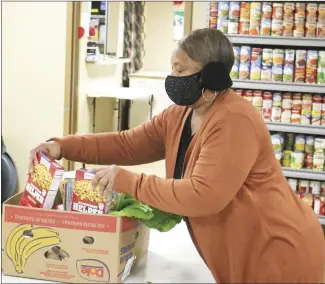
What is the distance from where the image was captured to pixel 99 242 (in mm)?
1486

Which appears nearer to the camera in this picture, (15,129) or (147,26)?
(15,129)

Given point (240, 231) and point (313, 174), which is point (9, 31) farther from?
point (240, 231)

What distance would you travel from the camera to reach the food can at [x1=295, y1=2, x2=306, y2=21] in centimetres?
342

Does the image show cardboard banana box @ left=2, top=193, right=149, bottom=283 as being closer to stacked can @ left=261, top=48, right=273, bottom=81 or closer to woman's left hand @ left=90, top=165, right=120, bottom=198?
woman's left hand @ left=90, top=165, right=120, bottom=198

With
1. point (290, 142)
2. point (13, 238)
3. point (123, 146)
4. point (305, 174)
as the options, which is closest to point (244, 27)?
point (290, 142)

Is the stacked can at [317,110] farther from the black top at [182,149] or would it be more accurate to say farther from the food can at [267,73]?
the black top at [182,149]

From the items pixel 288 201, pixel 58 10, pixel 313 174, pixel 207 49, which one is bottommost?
pixel 313 174

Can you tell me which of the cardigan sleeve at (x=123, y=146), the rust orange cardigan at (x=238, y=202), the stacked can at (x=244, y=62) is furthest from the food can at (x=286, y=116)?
the rust orange cardigan at (x=238, y=202)

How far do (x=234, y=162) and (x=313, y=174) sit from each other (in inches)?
87.8

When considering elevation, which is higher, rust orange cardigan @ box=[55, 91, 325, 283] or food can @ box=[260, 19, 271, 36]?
food can @ box=[260, 19, 271, 36]

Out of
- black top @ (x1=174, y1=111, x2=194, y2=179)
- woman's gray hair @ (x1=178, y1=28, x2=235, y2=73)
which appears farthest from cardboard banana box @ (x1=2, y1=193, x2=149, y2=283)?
woman's gray hair @ (x1=178, y1=28, x2=235, y2=73)

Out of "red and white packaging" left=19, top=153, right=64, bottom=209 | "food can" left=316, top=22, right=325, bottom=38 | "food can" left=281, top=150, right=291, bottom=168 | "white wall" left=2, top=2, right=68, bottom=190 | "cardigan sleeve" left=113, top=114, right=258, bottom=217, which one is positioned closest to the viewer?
"cardigan sleeve" left=113, top=114, right=258, bottom=217

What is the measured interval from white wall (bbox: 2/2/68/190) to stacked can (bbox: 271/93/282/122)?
6.23 feet

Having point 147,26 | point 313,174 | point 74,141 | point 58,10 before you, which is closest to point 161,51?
point 147,26
